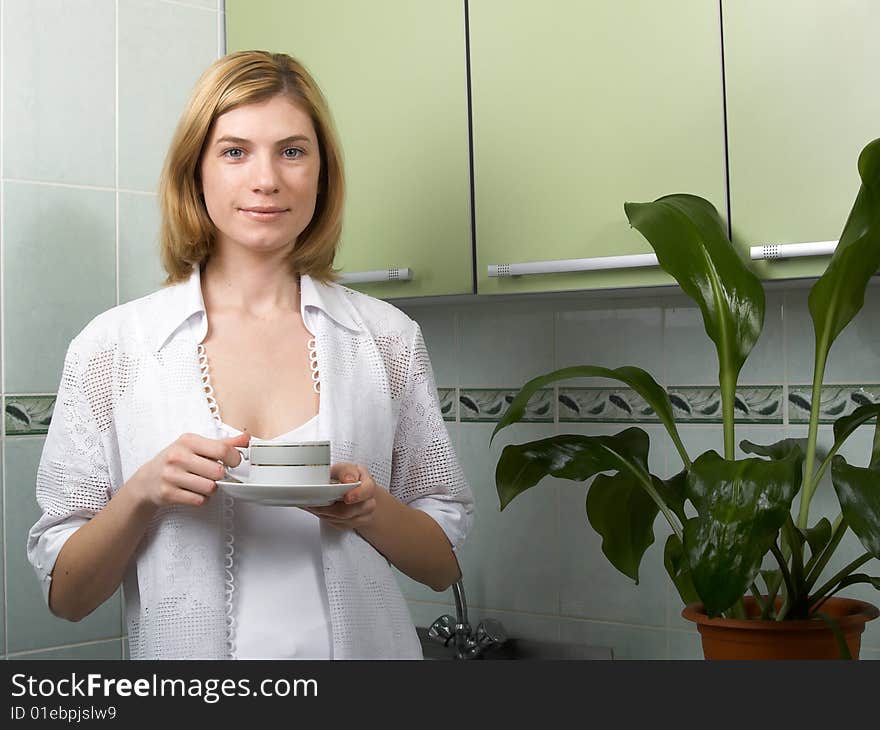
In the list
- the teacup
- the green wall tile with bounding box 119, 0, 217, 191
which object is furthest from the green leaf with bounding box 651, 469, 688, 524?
the green wall tile with bounding box 119, 0, 217, 191

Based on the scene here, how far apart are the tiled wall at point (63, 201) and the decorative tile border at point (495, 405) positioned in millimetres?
665

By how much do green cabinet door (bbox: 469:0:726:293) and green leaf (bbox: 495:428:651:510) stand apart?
0.78 ft

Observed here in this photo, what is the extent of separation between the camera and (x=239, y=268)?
55.5 inches

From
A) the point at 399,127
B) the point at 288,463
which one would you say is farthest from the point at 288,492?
the point at 399,127

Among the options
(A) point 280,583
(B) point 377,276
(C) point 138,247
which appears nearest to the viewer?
(A) point 280,583

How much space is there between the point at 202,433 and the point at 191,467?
0.46 feet

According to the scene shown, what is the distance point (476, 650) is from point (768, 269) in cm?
92

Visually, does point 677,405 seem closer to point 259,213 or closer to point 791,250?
point 791,250

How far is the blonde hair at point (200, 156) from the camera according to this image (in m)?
1.35

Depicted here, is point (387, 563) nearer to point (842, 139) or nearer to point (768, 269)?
point (768, 269)

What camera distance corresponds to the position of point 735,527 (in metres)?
1.16

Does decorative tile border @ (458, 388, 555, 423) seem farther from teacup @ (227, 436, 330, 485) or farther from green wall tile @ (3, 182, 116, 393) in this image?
teacup @ (227, 436, 330, 485)

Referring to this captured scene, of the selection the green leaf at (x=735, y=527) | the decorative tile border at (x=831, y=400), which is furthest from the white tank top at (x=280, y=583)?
the decorative tile border at (x=831, y=400)

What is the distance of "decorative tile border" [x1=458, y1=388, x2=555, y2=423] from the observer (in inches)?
77.5
